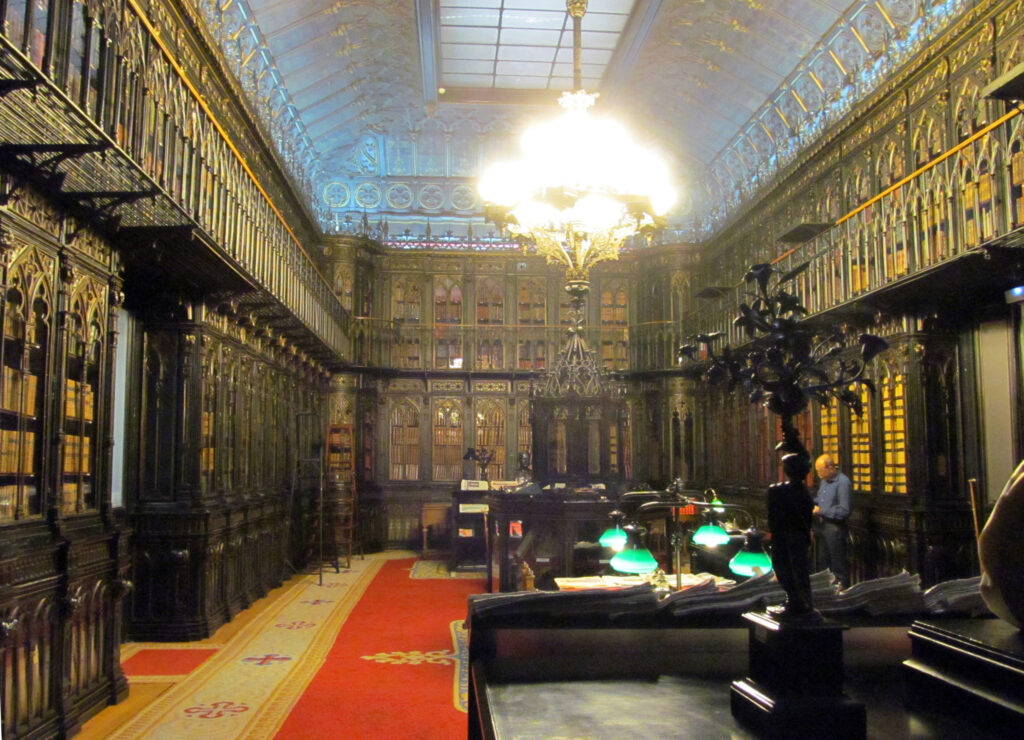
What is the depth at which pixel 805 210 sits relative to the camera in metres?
12.8

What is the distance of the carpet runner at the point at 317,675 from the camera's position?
5.41 metres

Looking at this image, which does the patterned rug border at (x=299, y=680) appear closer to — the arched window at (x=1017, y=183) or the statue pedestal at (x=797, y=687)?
the statue pedestal at (x=797, y=687)

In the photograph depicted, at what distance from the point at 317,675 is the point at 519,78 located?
12.2 meters

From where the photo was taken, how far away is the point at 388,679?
6578mm

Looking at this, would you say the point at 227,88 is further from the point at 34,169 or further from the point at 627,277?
the point at 627,277

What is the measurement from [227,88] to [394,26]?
3.63m

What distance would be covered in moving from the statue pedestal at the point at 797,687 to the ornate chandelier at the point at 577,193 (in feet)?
26.9

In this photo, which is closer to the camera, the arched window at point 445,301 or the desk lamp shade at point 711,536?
the desk lamp shade at point 711,536

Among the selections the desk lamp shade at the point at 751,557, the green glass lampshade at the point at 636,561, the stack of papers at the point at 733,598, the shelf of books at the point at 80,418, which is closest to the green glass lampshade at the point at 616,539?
the green glass lampshade at the point at 636,561

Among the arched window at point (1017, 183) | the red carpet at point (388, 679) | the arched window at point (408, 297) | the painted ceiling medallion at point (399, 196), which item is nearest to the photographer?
the red carpet at point (388, 679)

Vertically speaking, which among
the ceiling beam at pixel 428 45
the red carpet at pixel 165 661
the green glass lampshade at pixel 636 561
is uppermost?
the ceiling beam at pixel 428 45

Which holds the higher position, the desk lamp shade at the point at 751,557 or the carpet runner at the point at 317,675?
the desk lamp shade at the point at 751,557

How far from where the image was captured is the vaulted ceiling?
1136 centimetres

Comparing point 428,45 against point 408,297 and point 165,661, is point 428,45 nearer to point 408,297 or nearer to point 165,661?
point 408,297
